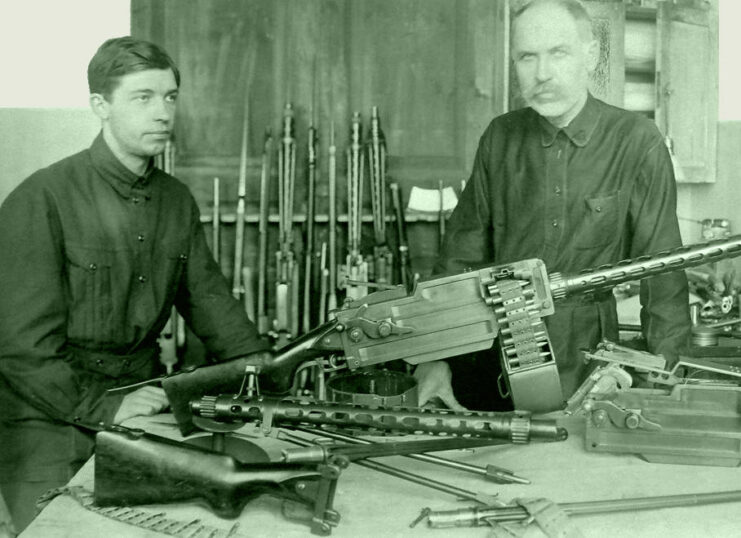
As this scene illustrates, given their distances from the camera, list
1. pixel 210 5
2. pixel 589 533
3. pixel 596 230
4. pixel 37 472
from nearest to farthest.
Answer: pixel 589 533 < pixel 37 472 < pixel 596 230 < pixel 210 5

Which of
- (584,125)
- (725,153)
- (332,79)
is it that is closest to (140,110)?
(584,125)

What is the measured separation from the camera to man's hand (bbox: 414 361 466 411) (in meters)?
2.31

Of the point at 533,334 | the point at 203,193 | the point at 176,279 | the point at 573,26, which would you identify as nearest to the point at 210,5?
the point at 203,193

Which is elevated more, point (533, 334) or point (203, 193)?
point (203, 193)

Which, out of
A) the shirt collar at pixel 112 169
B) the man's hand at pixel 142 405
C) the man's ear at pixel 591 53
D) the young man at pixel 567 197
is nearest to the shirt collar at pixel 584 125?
the young man at pixel 567 197

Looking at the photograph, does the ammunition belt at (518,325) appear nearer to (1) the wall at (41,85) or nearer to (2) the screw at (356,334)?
(2) the screw at (356,334)

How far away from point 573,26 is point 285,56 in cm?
236

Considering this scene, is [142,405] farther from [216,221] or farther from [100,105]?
[216,221]

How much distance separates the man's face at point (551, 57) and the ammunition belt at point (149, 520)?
1.72 m

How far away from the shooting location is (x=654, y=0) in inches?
183

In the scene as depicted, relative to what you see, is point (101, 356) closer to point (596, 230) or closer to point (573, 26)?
point (596, 230)

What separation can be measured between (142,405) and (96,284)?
1.81ft

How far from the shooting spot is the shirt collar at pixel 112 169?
267 cm

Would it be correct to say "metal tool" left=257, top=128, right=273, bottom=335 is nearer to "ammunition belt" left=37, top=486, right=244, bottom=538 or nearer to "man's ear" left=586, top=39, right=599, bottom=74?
"man's ear" left=586, top=39, right=599, bottom=74
